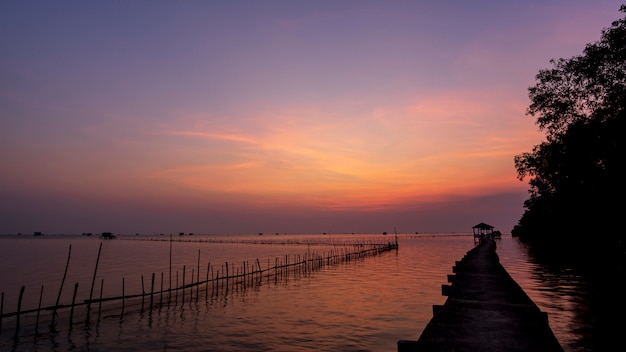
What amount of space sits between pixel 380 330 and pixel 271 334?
583 cm

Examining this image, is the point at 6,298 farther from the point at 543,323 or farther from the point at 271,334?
the point at 543,323

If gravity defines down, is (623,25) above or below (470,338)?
above

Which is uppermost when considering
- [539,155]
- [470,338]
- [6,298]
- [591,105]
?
[591,105]

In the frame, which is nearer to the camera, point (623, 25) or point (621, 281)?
point (623, 25)

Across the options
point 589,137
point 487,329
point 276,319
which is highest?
point 589,137

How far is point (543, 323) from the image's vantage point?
11164 millimetres

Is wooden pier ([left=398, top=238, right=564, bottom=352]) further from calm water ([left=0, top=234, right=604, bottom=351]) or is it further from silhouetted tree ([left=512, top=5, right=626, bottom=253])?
silhouetted tree ([left=512, top=5, right=626, bottom=253])

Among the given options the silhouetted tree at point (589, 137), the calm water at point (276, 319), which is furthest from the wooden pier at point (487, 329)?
the silhouetted tree at point (589, 137)

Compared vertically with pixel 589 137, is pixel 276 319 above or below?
below

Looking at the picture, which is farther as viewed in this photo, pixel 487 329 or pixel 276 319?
pixel 276 319

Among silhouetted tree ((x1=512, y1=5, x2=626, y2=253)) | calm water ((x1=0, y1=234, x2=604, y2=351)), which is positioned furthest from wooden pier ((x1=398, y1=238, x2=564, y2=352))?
silhouetted tree ((x1=512, y1=5, x2=626, y2=253))

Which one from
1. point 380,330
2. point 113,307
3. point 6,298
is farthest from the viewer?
point 6,298

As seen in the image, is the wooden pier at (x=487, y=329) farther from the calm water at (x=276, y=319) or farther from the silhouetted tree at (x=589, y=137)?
the silhouetted tree at (x=589, y=137)

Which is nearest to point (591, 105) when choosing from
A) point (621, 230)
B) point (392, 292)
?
point (621, 230)
